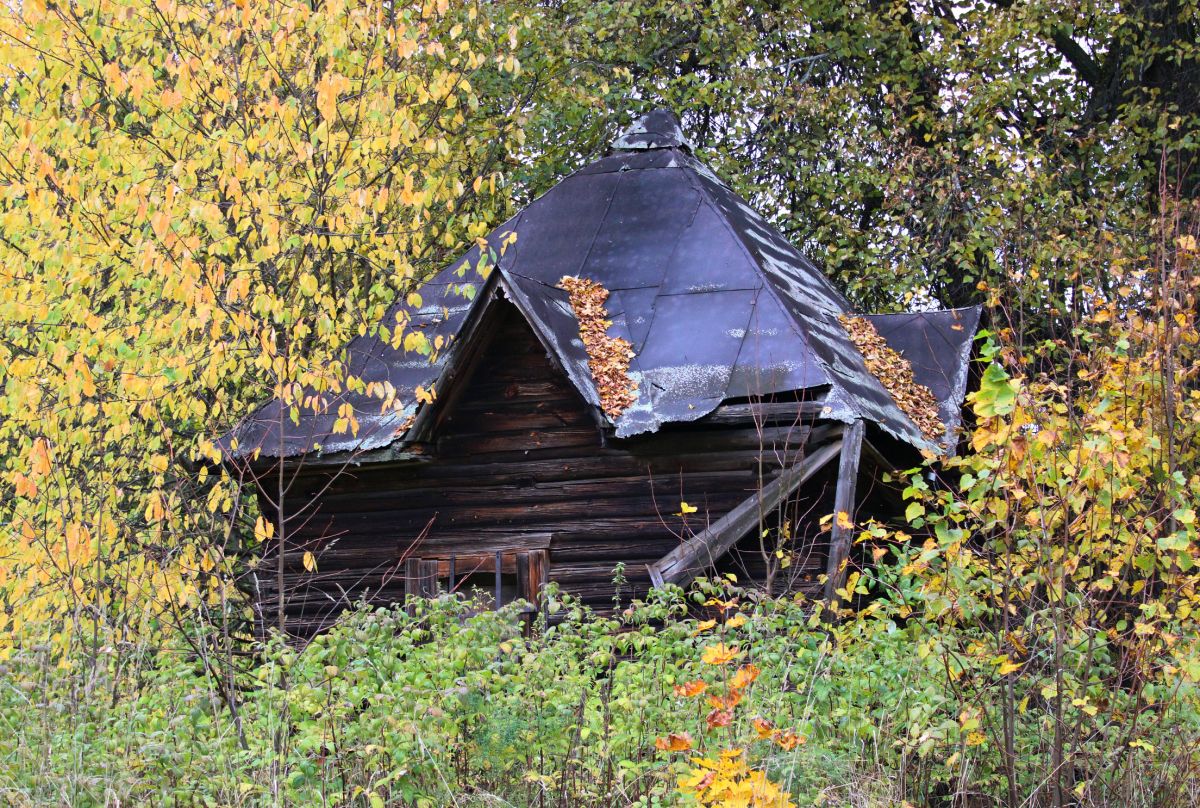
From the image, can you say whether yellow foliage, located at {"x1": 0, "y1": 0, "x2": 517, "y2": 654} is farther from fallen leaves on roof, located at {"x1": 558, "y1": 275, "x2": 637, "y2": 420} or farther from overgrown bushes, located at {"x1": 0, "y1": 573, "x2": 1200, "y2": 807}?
overgrown bushes, located at {"x1": 0, "y1": 573, "x2": 1200, "y2": 807}

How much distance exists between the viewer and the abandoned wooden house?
9.23 meters

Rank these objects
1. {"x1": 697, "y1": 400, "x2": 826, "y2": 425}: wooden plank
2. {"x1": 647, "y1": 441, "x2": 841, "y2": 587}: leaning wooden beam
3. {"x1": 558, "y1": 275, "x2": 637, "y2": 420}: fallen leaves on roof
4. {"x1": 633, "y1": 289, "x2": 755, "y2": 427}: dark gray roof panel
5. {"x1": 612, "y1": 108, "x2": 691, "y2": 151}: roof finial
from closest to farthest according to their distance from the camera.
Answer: {"x1": 647, "y1": 441, "x2": 841, "y2": 587}: leaning wooden beam < {"x1": 697, "y1": 400, "x2": 826, "y2": 425}: wooden plank < {"x1": 633, "y1": 289, "x2": 755, "y2": 427}: dark gray roof panel < {"x1": 558, "y1": 275, "x2": 637, "y2": 420}: fallen leaves on roof < {"x1": 612, "y1": 108, "x2": 691, "y2": 151}: roof finial

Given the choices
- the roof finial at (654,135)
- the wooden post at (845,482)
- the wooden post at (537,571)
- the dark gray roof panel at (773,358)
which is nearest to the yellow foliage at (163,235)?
the wooden post at (537,571)

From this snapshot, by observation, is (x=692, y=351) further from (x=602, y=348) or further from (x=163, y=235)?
(x=163, y=235)

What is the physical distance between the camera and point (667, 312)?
10.5 metres

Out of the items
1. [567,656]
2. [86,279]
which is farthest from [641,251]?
[567,656]

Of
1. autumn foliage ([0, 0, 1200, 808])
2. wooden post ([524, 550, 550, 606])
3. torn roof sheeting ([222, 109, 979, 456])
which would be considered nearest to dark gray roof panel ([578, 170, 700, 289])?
torn roof sheeting ([222, 109, 979, 456])

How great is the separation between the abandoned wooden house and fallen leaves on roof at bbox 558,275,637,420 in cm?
2

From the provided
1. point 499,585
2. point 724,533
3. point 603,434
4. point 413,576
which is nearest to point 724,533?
point 724,533

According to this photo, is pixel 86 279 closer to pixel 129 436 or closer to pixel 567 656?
pixel 129 436

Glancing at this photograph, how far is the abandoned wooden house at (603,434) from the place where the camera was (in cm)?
923

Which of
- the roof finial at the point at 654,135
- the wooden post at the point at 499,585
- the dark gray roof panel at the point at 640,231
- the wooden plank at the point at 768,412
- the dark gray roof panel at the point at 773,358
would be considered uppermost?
the roof finial at the point at 654,135

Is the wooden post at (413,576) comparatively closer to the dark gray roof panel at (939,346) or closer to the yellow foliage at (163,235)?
the yellow foliage at (163,235)

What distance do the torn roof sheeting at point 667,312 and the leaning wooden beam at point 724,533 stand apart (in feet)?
1.28
